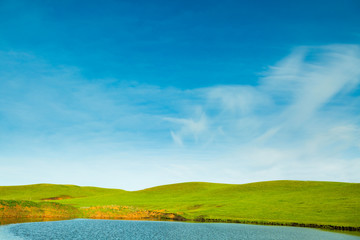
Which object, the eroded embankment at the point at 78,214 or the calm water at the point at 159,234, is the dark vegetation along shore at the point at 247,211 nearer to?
the eroded embankment at the point at 78,214

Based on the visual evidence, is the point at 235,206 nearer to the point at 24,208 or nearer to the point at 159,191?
the point at 24,208

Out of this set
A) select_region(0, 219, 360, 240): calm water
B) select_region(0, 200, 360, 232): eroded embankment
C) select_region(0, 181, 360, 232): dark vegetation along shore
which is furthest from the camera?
select_region(0, 200, 360, 232): eroded embankment

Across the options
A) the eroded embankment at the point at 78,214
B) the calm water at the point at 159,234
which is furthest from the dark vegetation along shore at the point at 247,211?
the calm water at the point at 159,234

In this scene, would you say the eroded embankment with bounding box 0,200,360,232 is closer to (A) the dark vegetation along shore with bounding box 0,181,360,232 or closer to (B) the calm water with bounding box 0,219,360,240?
(A) the dark vegetation along shore with bounding box 0,181,360,232

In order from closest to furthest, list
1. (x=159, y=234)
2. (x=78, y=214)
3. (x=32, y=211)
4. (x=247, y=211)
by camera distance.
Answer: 1. (x=159, y=234)
2. (x=32, y=211)
3. (x=247, y=211)
4. (x=78, y=214)

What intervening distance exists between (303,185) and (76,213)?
283 feet

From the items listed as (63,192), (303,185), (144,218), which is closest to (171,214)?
(144,218)

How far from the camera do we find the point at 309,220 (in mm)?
Answer: 61250

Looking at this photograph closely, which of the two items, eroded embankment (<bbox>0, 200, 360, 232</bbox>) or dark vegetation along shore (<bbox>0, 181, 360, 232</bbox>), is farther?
eroded embankment (<bbox>0, 200, 360, 232</bbox>)

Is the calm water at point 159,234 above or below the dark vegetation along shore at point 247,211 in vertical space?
below

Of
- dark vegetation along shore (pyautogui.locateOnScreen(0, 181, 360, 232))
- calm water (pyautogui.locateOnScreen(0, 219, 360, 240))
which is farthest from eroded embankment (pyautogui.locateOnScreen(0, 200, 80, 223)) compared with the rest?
calm water (pyautogui.locateOnScreen(0, 219, 360, 240))

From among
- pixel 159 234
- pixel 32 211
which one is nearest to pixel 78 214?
pixel 32 211

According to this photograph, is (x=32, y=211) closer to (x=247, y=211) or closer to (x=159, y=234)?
(x=159, y=234)

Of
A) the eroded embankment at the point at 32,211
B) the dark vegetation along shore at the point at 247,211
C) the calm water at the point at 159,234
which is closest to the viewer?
the calm water at the point at 159,234
